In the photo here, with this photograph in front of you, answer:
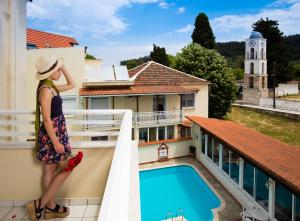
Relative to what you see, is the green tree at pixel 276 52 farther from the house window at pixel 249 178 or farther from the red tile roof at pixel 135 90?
the house window at pixel 249 178

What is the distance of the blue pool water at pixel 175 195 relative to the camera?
14.9 metres

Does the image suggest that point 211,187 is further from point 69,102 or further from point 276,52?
point 276,52

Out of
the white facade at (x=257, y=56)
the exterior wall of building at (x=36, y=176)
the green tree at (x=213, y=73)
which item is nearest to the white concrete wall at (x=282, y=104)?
the white facade at (x=257, y=56)

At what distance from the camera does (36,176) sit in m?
5.00

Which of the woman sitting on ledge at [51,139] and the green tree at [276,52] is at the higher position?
the green tree at [276,52]

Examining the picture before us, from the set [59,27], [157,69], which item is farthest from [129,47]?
[157,69]

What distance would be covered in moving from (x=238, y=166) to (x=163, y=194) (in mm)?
4541

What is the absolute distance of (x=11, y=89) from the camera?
20.7ft

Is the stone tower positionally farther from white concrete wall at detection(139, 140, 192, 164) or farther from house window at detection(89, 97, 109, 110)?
house window at detection(89, 97, 109, 110)

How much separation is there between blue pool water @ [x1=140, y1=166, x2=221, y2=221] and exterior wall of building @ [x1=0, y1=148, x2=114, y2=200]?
977 centimetres

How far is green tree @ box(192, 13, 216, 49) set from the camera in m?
43.8

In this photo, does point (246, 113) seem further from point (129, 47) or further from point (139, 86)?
point (129, 47)

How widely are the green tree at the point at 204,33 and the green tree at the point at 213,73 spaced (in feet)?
18.7

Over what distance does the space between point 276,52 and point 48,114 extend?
58.8 metres
